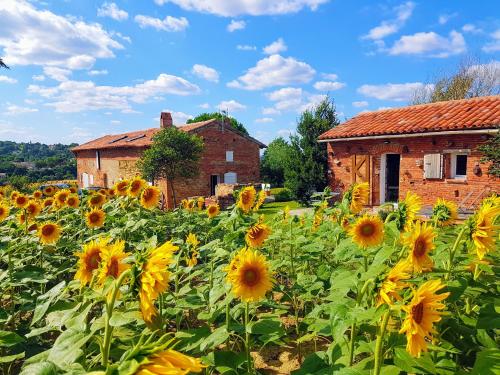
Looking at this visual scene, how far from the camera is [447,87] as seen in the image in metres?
28.9

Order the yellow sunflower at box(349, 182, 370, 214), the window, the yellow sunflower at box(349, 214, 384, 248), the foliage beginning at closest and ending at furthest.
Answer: the yellow sunflower at box(349, 214, 384, 248), the yellow sunflower at box(349, 182, 370, 214), the foliage, the window

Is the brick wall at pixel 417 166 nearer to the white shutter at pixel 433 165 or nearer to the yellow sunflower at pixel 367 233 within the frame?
the white shutter at pixel 433 165

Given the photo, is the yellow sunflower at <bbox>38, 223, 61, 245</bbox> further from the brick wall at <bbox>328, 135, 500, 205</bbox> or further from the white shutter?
the white shutter

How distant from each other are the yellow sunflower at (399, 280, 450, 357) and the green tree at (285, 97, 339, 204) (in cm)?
1631

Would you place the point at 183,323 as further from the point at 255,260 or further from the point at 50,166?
A: the point at 50,166

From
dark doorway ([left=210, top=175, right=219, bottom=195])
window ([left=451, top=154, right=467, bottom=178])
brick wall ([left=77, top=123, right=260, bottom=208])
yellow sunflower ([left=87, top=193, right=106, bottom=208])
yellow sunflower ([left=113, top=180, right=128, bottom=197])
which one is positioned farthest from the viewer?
dark doorway ([left=210, top=175, right=219, bottom=195])

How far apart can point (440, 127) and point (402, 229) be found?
1128 cm

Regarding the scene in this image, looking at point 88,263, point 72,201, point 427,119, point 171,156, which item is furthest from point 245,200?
point 171,156

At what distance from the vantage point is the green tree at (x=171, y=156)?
65.1 ft

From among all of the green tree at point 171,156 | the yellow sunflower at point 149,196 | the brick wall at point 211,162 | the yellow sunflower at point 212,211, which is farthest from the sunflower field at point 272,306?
the brick wall at point 211,162

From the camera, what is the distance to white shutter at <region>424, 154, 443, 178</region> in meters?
13.0

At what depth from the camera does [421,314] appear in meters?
1.44

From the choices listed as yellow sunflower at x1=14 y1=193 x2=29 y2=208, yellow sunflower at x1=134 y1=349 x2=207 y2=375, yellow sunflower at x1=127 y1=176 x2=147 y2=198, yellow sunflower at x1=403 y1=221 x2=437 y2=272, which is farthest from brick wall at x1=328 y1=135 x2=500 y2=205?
yellow sunflower at x1=134 y1=349 x2=207 y2=375

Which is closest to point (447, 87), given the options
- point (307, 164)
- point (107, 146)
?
point (307, 164)
